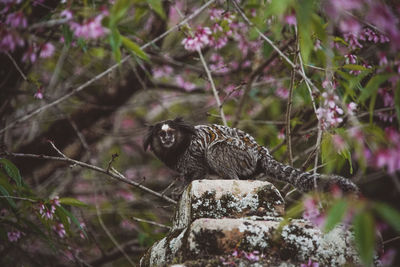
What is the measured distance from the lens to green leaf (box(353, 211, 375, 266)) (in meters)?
1.64

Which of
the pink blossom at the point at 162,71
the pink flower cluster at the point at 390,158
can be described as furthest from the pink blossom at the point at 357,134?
the pink blossom at the point at 162,71

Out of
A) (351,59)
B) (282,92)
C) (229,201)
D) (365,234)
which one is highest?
(365,234)

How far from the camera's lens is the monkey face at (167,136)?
4.80 meters

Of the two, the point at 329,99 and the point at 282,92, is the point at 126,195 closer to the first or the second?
the point at 282,92

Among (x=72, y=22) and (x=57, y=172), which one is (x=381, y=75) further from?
(x=57, y=172)

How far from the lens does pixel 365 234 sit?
1646mm

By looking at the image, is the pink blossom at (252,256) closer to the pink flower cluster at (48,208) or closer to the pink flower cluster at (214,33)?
the pink flower cluster at (48,208)

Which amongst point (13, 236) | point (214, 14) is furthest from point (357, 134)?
point (13, 236)

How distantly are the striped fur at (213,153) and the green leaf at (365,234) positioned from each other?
2.02 m

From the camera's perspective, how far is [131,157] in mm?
8867

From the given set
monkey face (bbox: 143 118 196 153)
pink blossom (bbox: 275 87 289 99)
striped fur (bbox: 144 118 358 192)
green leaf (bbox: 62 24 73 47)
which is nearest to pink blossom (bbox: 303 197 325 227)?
striped fur (bbox: 144 118 358 192)

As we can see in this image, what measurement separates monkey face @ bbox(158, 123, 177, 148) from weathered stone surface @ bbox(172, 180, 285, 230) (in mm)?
1690

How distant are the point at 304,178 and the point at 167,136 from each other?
1779 millimetres

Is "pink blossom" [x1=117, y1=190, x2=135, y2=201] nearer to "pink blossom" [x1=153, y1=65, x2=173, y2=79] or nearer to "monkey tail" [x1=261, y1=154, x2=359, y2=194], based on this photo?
"pink blossom" [x1=153, y1=65, x2=173, y2=79]
